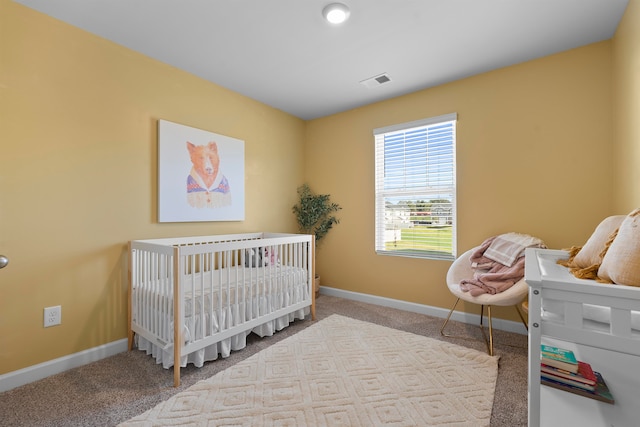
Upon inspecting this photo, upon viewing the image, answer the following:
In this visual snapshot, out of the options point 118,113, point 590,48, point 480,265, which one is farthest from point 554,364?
point 118,113

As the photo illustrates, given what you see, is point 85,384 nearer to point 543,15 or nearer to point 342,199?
point 342,199

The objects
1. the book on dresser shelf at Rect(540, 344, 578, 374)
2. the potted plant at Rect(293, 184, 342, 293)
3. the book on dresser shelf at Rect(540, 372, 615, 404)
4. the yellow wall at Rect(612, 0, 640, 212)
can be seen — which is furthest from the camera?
the potted plant at Rect(293, 184, 342, 293)

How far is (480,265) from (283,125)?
2.63 meters

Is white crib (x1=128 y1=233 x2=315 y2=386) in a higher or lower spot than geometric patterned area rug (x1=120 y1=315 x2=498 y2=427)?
higher

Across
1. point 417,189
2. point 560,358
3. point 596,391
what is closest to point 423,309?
point 417,189

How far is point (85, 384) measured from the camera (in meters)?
1.72

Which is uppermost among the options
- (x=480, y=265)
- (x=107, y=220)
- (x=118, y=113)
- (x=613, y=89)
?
(x=613, y=89)

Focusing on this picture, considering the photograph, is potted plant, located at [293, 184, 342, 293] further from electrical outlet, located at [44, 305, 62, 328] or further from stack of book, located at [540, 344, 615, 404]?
stack of book, located at [540, 344, 615, 404]

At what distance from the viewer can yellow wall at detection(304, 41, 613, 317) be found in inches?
85.1

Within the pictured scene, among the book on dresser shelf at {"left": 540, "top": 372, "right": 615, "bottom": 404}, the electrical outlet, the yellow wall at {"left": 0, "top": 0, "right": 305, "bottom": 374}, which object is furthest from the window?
the electrical outlet

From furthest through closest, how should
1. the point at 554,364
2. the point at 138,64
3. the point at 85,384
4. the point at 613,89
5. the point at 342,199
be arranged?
the point at 342,199
the point at 138,64
the point at 613,89
the point at 85,384
the point at 554,364

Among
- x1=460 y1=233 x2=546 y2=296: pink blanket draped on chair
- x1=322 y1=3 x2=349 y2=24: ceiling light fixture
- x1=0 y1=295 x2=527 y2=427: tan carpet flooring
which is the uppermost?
x1=322 y1=3 x2=349 y2=24: ceiling light fixture

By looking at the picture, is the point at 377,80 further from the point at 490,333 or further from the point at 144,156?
the point at 490,333

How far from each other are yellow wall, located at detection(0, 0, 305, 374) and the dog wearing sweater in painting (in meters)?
0.27
